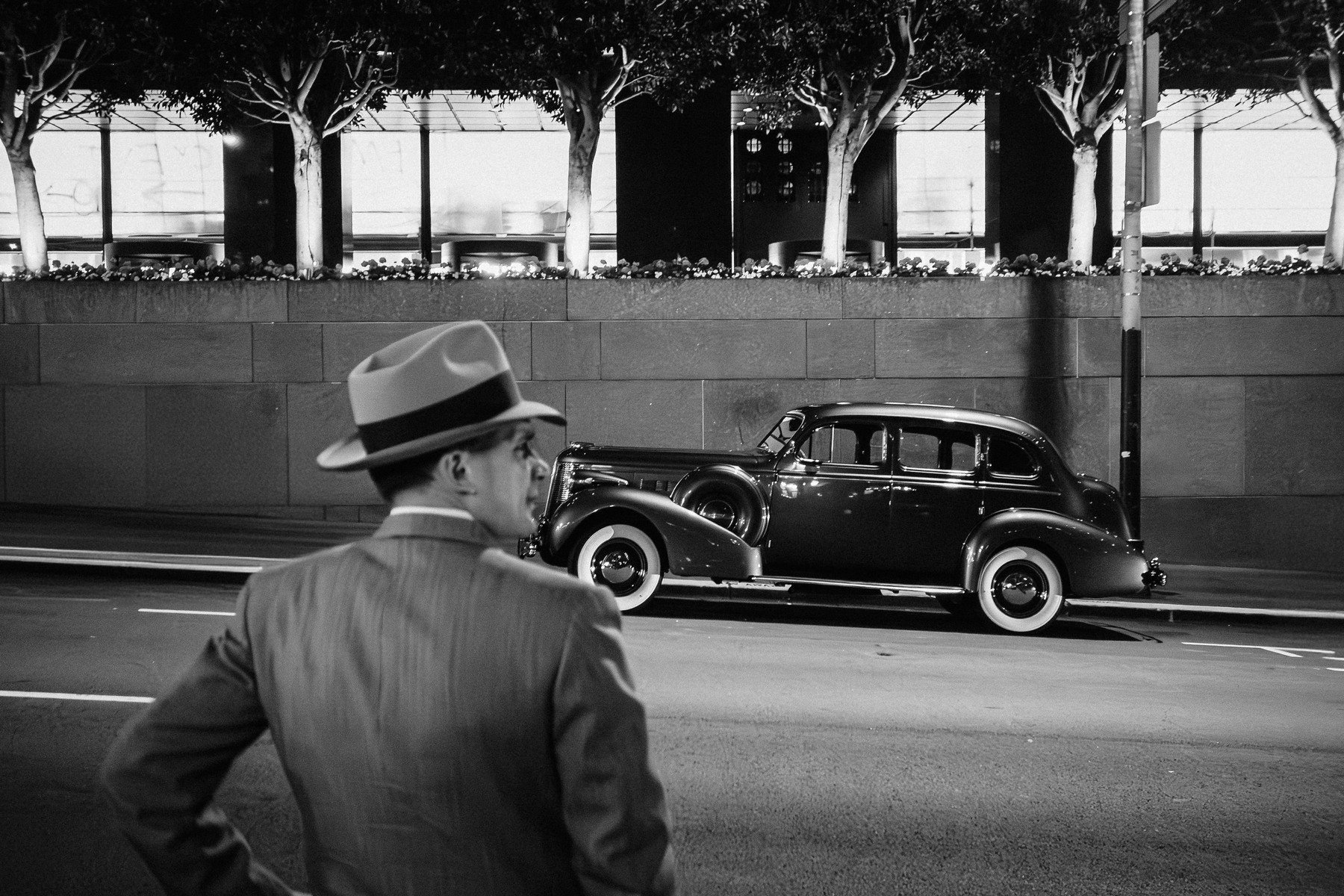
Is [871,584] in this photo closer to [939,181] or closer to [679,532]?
[679,532]

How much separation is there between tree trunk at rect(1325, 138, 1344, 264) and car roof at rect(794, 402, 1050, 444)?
28.6 ft

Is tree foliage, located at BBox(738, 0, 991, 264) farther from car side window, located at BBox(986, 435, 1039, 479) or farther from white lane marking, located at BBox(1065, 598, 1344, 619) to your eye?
white lane marking, located at BBox(1065, 598, 1344, 619)

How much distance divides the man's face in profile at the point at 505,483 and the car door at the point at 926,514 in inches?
344

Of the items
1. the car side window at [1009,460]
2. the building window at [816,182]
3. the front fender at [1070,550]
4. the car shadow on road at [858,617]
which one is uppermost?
the building window at [816,182]

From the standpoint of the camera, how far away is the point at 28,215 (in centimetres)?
1712

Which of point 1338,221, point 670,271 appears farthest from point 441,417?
point 1338,221

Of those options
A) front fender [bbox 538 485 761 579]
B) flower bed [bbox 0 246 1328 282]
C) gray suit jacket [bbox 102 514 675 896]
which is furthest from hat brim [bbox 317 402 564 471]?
flower bed [bbox 0 246 1328 282]

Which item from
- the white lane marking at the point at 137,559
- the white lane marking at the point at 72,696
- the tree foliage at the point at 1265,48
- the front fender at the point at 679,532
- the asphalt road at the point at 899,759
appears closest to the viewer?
the asphalt road at the point at 899,759

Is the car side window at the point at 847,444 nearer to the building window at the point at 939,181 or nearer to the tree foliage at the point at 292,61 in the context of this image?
the tree foliage at the point at 292,61

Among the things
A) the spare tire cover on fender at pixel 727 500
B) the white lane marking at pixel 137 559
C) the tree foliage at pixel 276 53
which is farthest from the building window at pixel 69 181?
the spare tire cover on fender at pixel 727 500

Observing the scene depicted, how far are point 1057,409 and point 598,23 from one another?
26.7 feet

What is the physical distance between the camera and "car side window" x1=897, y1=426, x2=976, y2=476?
1058 centimetres

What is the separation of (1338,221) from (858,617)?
10.7 m

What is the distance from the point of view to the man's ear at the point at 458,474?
184 centimetres
